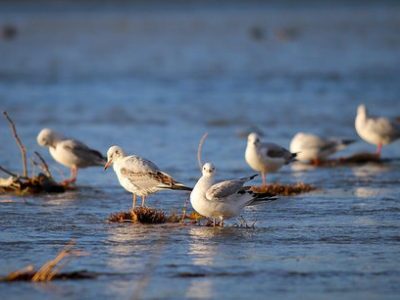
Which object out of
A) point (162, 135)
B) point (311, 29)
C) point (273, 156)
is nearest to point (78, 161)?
point (273, 156)

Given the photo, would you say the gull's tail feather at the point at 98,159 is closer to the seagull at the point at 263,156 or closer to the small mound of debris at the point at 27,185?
the small mound of debris at the point at 27,185

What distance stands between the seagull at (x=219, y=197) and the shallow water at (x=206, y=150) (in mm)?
221

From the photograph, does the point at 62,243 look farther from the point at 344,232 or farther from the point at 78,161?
the point at 78,161

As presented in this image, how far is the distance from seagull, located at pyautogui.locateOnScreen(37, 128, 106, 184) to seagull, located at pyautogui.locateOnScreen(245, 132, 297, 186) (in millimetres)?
2206

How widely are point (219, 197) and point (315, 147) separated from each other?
18.8 ft

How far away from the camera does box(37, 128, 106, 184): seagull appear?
14.5 meters

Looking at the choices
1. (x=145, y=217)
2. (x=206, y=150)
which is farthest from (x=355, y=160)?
(x=145, y=217)

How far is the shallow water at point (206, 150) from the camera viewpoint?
8586 millimetres

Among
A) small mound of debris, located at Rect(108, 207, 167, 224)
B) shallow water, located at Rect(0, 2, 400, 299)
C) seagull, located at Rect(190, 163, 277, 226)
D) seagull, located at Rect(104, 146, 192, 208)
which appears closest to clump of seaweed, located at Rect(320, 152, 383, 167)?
shallow water, located at Rect(0, 2, 400, 299)

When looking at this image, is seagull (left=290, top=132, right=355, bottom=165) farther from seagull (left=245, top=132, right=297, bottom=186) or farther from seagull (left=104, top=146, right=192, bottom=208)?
seagull (left=104, top=146, right=192, bottom=208)

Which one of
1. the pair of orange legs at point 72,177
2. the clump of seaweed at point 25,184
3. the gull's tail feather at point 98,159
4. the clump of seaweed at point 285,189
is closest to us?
the clump of seaweed at point 285,189

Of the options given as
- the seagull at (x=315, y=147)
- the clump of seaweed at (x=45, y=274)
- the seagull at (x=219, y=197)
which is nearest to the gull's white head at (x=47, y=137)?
the seagull at (x=315, y=147)

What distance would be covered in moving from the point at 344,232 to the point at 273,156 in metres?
3.80

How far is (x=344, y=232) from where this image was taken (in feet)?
34.0
